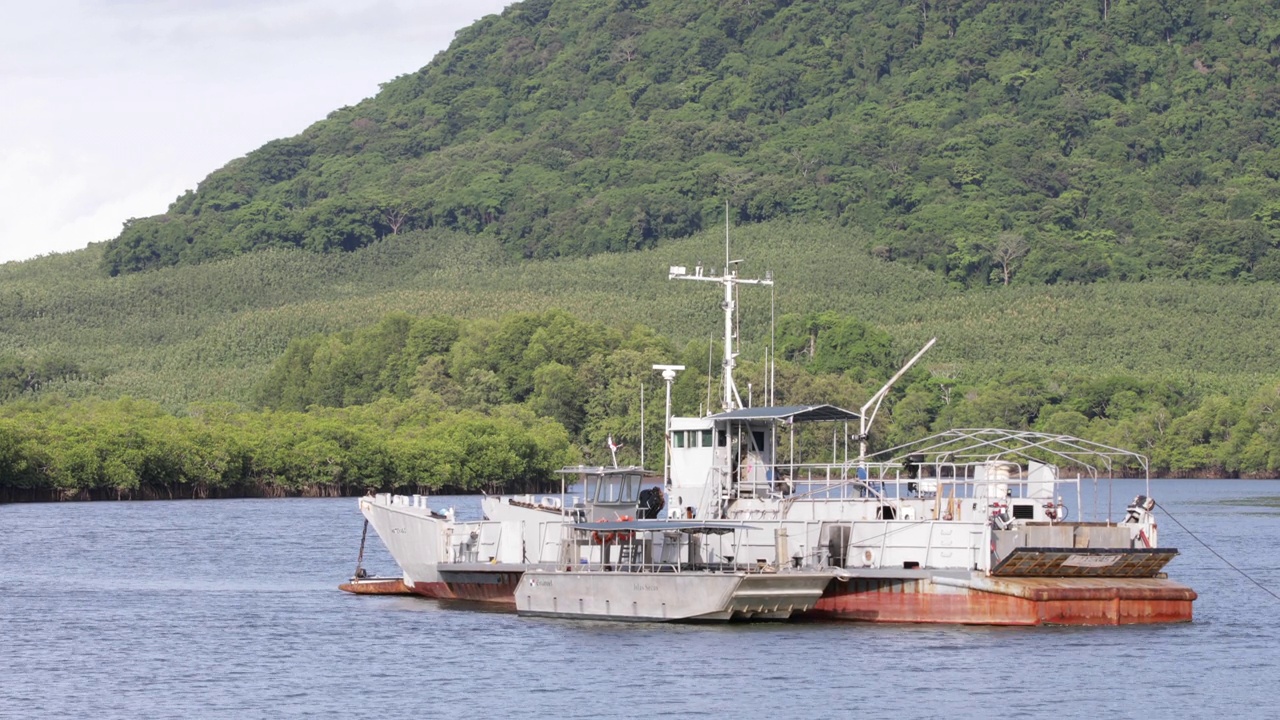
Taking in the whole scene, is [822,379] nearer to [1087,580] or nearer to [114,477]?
[114,477]

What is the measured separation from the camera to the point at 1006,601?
4694 centimetres

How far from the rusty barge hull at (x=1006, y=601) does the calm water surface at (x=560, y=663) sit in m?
0.40

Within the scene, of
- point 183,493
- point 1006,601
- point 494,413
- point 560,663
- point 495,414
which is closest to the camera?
point 560,663

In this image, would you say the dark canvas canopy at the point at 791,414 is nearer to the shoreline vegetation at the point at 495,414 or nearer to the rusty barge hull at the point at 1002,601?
the rusty barge hull at the point at 1002,601

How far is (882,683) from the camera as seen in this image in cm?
4222

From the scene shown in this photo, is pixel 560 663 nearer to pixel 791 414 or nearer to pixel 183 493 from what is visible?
pixel 791 414

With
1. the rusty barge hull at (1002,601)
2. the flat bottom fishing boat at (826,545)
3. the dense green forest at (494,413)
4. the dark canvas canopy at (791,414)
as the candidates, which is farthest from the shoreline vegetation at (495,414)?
the rusty barge hull at (1002,601)

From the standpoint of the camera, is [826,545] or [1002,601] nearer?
[1002,601]

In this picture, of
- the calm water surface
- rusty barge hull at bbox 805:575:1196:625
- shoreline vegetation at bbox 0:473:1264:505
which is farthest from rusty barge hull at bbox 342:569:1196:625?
shoreline vegetation at bbox 0:473:1264:505

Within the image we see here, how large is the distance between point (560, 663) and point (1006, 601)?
1038cm

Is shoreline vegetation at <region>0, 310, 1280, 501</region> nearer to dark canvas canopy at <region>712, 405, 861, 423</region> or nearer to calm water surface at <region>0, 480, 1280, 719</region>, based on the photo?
calm water surface at <region>0, 480, 1280, 719</region>

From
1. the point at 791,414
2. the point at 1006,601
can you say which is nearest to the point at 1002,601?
the point at 1006,601

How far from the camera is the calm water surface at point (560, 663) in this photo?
1607 inches

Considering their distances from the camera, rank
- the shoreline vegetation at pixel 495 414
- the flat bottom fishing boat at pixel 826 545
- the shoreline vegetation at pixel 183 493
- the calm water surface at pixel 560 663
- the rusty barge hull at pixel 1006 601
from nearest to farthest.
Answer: the calm water surface at pixel 560 663 < the rusty barge hull at pixel 1006 601 < the flat bottom fishing boat at pixel 826 545 < the shoreline vegetation at pixel 183 493 < the shoreline vegetation at pixel 495 414
